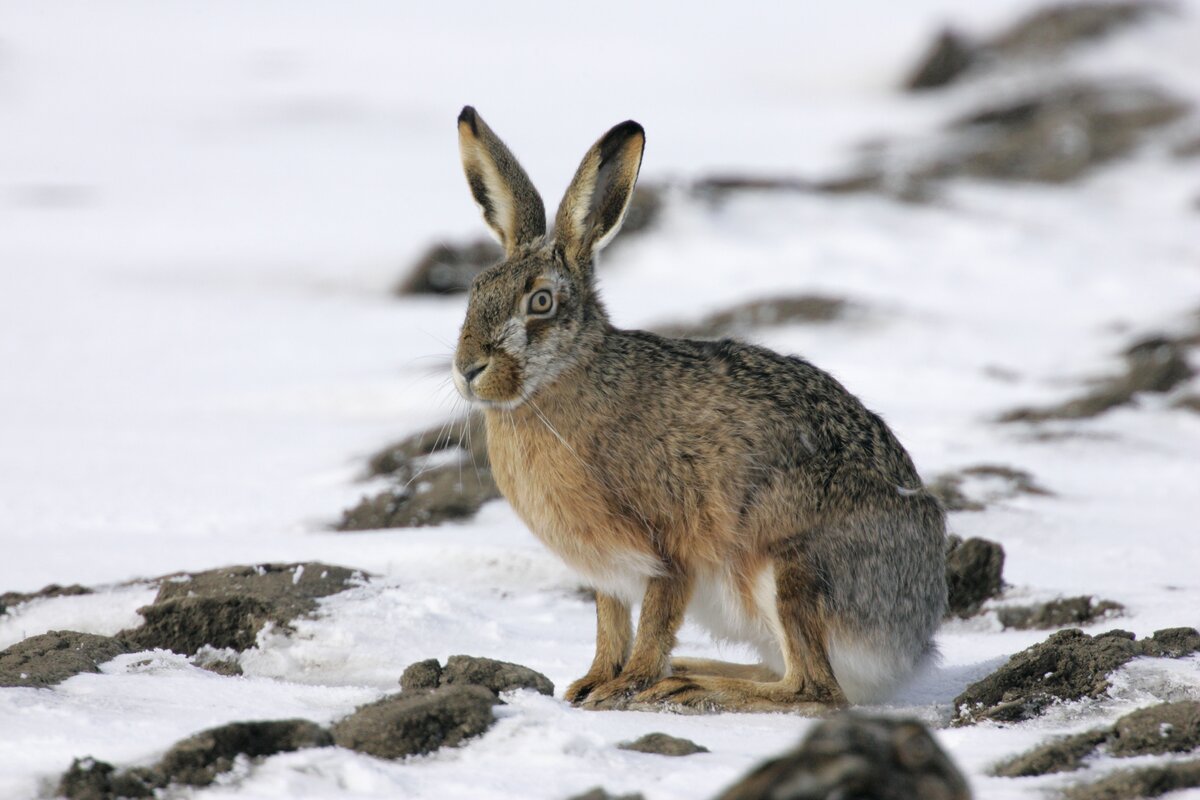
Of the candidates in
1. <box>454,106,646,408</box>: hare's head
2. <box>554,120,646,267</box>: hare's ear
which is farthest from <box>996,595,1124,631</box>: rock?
<box>554,120,646,267</box>: hare's ear

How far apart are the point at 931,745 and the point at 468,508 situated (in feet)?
15.7

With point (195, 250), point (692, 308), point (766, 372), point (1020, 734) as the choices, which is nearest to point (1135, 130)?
point (692, 308)

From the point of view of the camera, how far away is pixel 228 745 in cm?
346

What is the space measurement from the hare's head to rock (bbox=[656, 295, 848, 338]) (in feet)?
17.3

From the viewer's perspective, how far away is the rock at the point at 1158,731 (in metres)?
3.67

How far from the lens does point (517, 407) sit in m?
4.93

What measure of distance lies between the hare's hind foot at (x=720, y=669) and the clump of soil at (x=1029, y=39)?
15315mm

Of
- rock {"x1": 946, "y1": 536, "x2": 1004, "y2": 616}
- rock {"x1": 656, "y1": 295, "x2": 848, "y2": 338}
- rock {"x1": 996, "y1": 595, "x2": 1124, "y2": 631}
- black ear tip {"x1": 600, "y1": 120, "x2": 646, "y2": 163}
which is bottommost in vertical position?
rock {"x1": 996, "y1": 595, "x2": 1124, "y2": 631}

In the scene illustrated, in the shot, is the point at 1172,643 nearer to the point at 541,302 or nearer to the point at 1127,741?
the point at 1127,741

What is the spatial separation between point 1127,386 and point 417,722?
270 inches

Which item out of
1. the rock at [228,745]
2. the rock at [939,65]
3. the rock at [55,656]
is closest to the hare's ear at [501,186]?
the rock at [55,656]

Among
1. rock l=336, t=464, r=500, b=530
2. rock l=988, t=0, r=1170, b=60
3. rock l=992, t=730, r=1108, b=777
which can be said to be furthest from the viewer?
rock l=988, t=0, r=1170, b=60

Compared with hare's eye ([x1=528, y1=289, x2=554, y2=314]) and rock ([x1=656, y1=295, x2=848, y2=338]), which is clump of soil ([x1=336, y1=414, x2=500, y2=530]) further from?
rock ([x1=656, y1=295, x2=848, y2=338])

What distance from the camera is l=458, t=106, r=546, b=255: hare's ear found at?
531 cm
